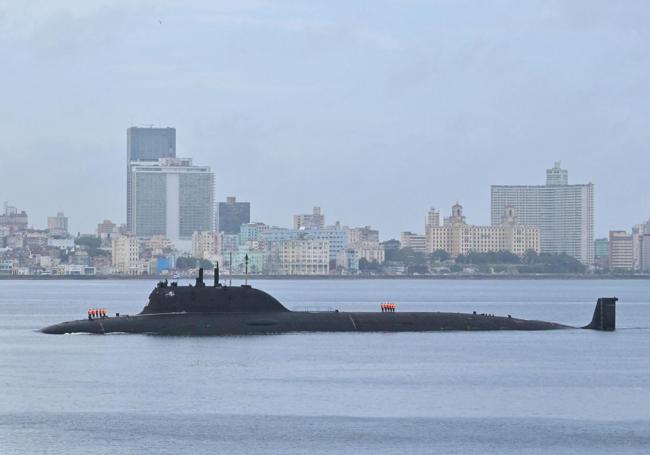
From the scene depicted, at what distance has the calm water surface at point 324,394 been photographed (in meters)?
40.0

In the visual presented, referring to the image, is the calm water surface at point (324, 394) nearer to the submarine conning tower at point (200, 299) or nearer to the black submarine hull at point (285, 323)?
the black submarine hull at point (285, 323)

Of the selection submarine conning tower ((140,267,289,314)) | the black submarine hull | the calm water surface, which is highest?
submarine conning tower ((140,267,289,314))

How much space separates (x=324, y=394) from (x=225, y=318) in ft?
53.5

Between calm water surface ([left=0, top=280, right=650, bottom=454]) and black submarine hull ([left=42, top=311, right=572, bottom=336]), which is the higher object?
black submarine hull ([left=42, top=311, right=572, bottom=336])

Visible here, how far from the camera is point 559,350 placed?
6450 cm

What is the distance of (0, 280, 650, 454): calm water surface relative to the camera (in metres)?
40.0

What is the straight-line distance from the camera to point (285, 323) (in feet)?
220

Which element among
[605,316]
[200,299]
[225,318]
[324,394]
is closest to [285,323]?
[225,318]

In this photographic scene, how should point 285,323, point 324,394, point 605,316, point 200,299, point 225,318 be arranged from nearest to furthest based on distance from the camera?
point 324,394 → point 225,318 → point 200,299 → point 285,323 → point 605,316

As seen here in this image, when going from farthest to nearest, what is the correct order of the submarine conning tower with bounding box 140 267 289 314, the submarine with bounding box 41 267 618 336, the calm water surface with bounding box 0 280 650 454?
the submarine conning tower with bounding box 140 267 289 314 → the submarine with bounding box 41 267 618 336 → the calm water surface with bounding box 0 280 650 454

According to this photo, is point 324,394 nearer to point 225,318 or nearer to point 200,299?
point 225,318

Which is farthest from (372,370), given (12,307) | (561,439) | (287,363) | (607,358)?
(12,307)

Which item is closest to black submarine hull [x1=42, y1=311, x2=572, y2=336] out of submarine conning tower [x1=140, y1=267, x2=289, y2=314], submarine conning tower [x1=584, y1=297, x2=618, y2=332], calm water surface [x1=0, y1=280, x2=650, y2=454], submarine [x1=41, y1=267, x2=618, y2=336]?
submarine [x1=41, y1=267, x2=618, y2=336]

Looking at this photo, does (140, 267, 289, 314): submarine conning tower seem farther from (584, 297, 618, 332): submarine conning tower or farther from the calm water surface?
(584, 297, 618, 332): submarine conning tower
